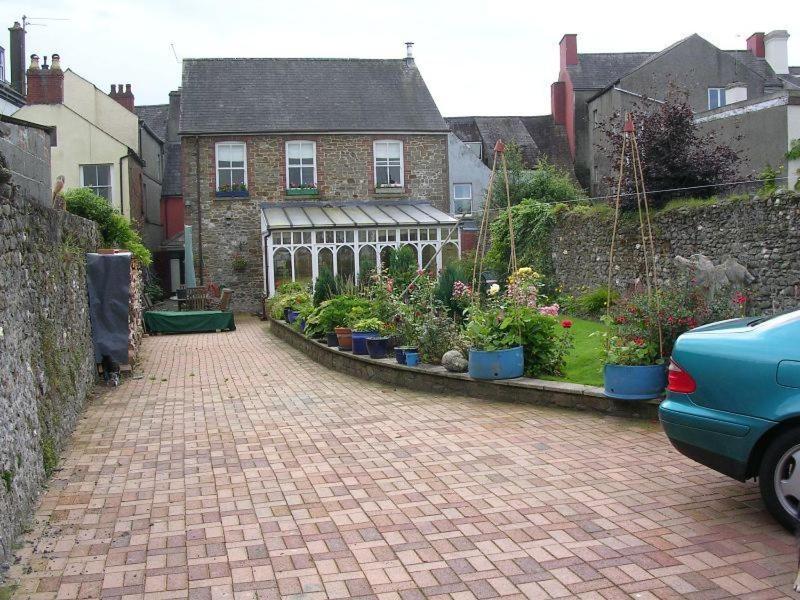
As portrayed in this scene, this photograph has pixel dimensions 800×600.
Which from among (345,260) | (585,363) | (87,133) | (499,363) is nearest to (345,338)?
(499,363)

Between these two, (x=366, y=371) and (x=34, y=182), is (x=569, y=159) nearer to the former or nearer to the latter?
(x=366, y=371)

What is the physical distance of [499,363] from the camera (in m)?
9.32

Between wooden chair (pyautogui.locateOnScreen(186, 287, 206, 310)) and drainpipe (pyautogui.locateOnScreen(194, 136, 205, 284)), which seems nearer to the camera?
wooden chair (pyautogui.locateOnScreen(186, 287, 206, 310))

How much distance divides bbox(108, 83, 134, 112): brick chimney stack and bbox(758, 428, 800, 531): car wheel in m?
34.2

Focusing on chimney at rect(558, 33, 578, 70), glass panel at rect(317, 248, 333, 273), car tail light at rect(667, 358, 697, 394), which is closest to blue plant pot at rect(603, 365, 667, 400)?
car tail light at rect(667, 358, 697, 394)

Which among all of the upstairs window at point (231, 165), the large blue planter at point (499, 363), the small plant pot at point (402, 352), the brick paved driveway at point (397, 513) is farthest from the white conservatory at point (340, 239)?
the brick paved driveway at point (397, 513)

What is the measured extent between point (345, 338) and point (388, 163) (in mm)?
18778

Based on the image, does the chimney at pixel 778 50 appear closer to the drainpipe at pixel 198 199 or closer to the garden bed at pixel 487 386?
the drainpipe at pixel 198 199

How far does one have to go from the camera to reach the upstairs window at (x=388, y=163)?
30703 mm

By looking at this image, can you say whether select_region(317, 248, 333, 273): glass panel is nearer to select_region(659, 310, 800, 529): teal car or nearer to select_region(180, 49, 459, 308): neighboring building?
select_region(180, 49, 459, 308): neighboring building

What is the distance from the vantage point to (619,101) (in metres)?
32.2

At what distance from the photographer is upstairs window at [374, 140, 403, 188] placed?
3070 cm

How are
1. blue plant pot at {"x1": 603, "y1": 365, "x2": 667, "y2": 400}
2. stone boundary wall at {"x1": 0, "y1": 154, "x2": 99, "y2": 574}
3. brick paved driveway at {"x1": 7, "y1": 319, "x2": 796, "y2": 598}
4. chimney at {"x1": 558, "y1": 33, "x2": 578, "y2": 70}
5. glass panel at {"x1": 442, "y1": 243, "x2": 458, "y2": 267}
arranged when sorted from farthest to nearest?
1. chimney at {"x1": 558, "y1": 33, "x2": 578, "y2": 70}
2. glass panel at {"x1": 442, "y1": 243, "x2": 458, "y2": 267}
3. blue plant pot at {"x1": 603, "y1": 365, "x2": 667, "y2": 400}
4. stone boundary wall at {"x1": 0, "y1": 154, "x2": 99, "y2": 574}
5. brick paved driveway at {"x1": 7, "y1": 319, "x2": 796, "y2": 598}

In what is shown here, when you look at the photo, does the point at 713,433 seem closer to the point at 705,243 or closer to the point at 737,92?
the point at 705,243
